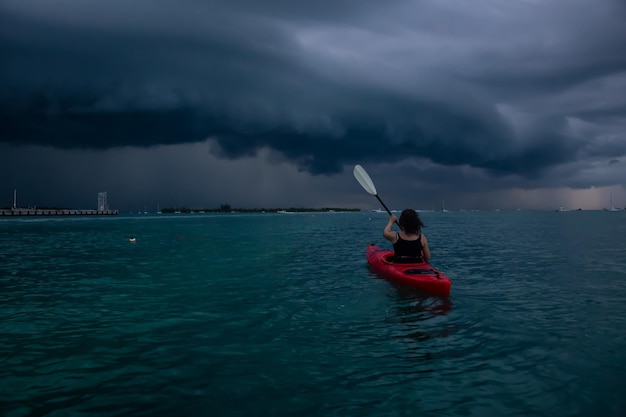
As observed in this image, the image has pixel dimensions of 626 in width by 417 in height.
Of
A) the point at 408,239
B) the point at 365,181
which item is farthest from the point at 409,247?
the point at 365,181

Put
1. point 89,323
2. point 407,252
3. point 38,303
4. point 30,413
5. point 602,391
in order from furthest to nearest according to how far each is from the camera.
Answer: point 407,252
point 38,303
point 89,323
point 602,391
point 30,413

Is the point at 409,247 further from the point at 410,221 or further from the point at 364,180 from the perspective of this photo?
the point at 364,180

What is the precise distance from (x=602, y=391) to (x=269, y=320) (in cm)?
749

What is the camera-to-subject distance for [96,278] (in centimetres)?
1875

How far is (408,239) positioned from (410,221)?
→ 1.22 meters

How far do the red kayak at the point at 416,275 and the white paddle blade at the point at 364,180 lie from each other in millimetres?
5234

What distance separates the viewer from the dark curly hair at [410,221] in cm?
1454

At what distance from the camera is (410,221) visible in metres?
14.7

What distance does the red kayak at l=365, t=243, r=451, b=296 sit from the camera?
45.1ft

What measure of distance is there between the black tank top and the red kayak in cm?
38

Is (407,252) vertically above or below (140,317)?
above

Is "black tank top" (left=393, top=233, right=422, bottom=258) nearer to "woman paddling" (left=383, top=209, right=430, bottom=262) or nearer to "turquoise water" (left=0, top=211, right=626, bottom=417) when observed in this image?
"woman paddling" (left=383, top=209, right=430, bottom=262)

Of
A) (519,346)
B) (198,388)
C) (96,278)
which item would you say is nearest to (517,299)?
(519,346)

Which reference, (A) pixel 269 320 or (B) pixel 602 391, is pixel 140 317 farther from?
(B) pixel 602 391
